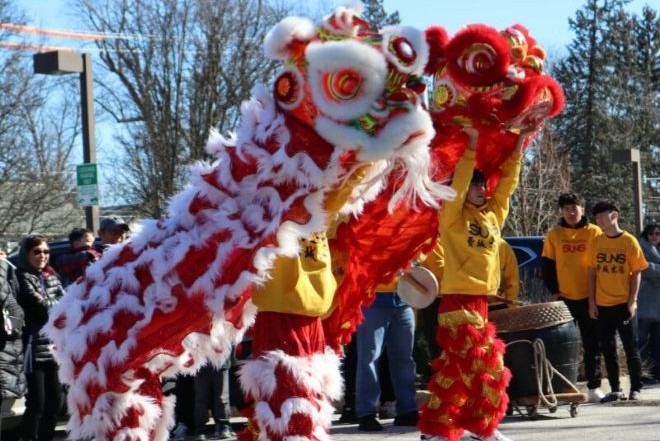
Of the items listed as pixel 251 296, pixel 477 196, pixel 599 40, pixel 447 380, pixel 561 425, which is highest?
pixel 599 40

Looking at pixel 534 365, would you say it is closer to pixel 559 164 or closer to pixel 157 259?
pixel 157 259

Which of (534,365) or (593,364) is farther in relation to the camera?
(593,364)

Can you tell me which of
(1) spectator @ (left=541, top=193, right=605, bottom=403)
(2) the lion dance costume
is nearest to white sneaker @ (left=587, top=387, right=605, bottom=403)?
(1) spectator @ (left=541, top=193, right=605, bottom=403)

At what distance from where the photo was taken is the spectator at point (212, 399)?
9.17m

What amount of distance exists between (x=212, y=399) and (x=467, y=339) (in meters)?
2.61

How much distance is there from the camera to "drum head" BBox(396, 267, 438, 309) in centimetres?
651

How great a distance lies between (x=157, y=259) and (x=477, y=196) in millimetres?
3045

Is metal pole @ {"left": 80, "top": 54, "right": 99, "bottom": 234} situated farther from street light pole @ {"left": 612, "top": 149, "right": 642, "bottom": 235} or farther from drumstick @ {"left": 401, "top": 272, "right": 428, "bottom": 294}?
drumstick @ {"left": 401, "top": 272, "right": 428, "bottom": 294}

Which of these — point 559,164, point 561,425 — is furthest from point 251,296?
point 559,164

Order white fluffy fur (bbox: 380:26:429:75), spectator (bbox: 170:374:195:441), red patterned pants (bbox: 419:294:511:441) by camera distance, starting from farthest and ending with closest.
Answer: spectator (bbox: 170:374:195:441), red patterned pants (bbox: 419:294:511:441), white fluffy fur (bbox: 380:26:429:75)

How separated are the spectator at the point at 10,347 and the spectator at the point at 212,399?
1.42 m

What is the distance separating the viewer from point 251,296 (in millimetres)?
5488

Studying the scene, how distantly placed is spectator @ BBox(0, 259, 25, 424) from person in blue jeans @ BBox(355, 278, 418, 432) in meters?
2.45

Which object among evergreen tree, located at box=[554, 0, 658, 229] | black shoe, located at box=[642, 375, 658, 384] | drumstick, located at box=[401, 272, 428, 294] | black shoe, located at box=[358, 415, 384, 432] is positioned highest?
evergreen tree, located at box=[554, 0, 658, 229]
